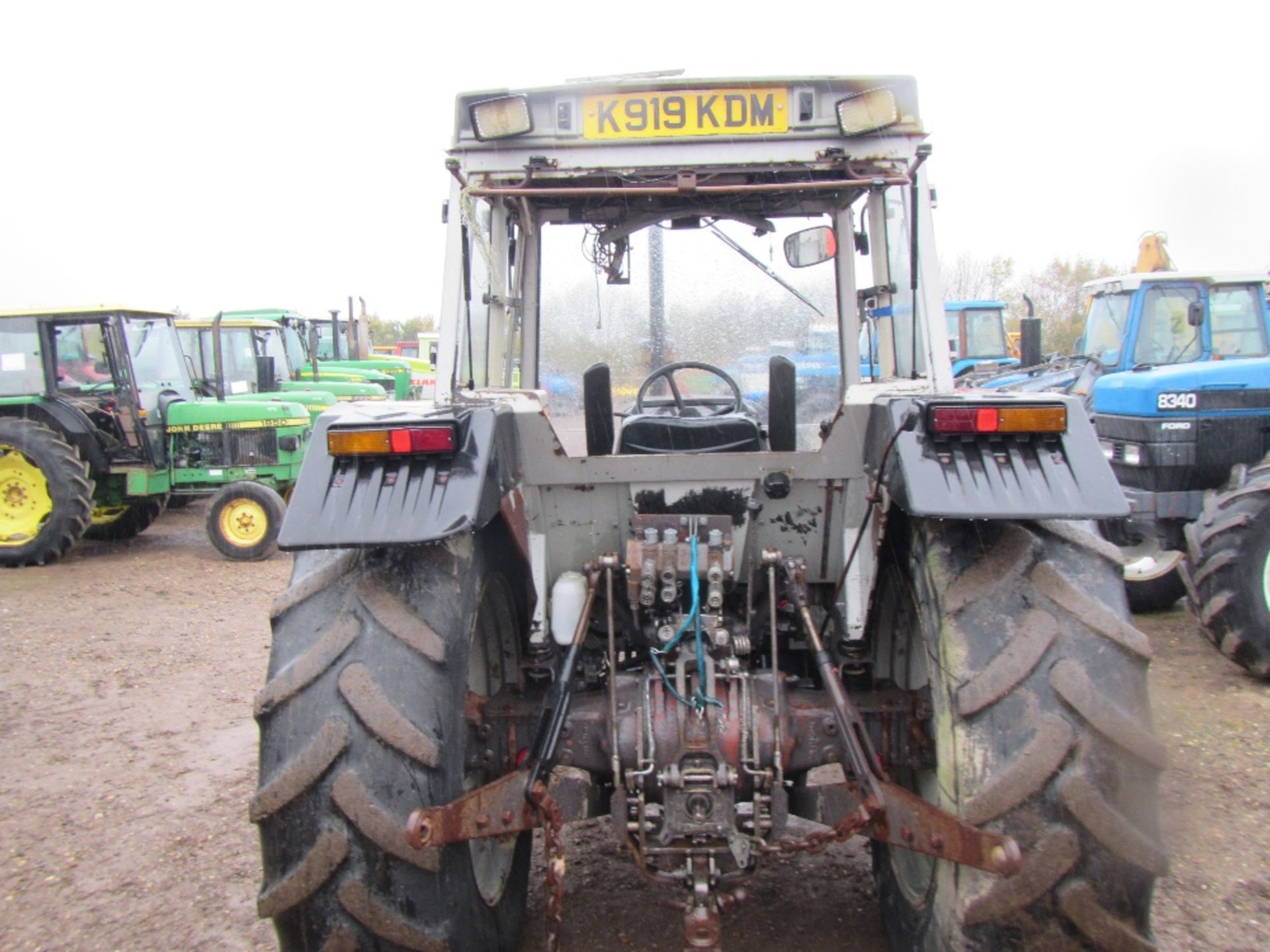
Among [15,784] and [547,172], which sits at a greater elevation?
[547,172]

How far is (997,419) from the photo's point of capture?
2.31 metres

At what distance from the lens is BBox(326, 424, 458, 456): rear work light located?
2.31 m

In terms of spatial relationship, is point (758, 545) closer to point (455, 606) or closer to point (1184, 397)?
point (455, 606)

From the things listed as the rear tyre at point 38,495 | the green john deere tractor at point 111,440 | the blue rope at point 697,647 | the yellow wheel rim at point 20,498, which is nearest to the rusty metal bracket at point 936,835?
the blue rope at point 697,647

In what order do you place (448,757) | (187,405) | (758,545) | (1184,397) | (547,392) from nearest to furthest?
(448,757)
(758,545)
(547,392)
(1184,397)
(187,405)

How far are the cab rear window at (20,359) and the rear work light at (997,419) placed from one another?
10008mm

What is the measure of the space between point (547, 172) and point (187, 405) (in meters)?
8.68

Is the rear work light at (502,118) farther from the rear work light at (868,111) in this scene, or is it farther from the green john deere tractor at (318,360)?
the green john deere tractor at (318,360)

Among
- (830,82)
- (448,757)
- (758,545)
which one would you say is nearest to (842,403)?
(758,545)

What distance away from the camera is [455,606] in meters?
2.36

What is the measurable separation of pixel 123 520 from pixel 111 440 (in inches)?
51.2

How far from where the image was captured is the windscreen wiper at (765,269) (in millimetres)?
3447

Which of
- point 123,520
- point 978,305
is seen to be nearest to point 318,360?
point 123,520

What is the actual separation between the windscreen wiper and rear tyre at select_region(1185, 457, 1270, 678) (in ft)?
11.1
